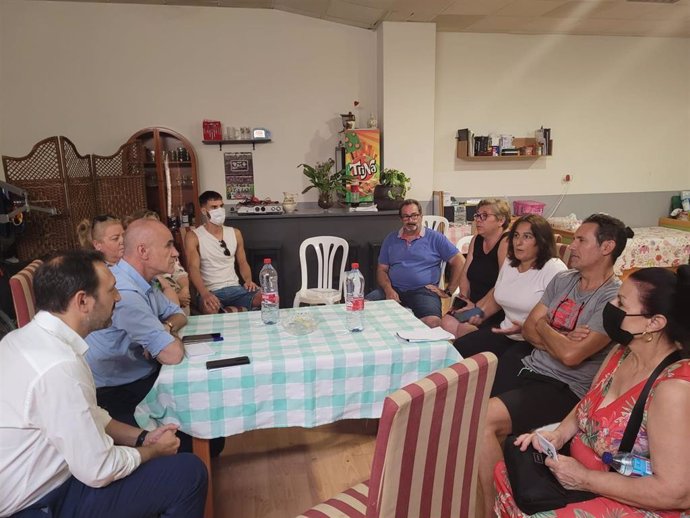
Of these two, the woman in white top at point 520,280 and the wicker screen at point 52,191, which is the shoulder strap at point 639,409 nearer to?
the woman in white top at point 520,280

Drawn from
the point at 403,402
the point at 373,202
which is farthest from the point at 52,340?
the point at 373,202

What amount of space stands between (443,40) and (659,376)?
4709 millimetres

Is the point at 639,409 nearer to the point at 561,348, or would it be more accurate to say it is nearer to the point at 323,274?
the point at 561,348

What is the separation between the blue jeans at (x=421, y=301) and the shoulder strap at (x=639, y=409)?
173cm

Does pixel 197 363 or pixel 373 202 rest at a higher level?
pixel 373 202

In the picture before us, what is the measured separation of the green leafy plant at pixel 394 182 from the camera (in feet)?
14.7

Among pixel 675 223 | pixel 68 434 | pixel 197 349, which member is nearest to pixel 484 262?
pixel 197 349

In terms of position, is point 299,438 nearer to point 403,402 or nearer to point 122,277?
point 122,277

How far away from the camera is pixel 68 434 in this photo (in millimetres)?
1175

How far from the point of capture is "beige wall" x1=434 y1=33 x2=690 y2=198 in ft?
17.2

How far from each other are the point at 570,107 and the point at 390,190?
2.63 meters

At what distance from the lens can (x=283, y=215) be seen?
430 centimetres

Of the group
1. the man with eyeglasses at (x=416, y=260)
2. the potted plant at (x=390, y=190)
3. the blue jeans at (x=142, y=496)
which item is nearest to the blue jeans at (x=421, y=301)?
the man with eyeglasses at (x=416, y=260)

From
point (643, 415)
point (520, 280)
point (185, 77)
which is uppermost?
point (185, 77)
